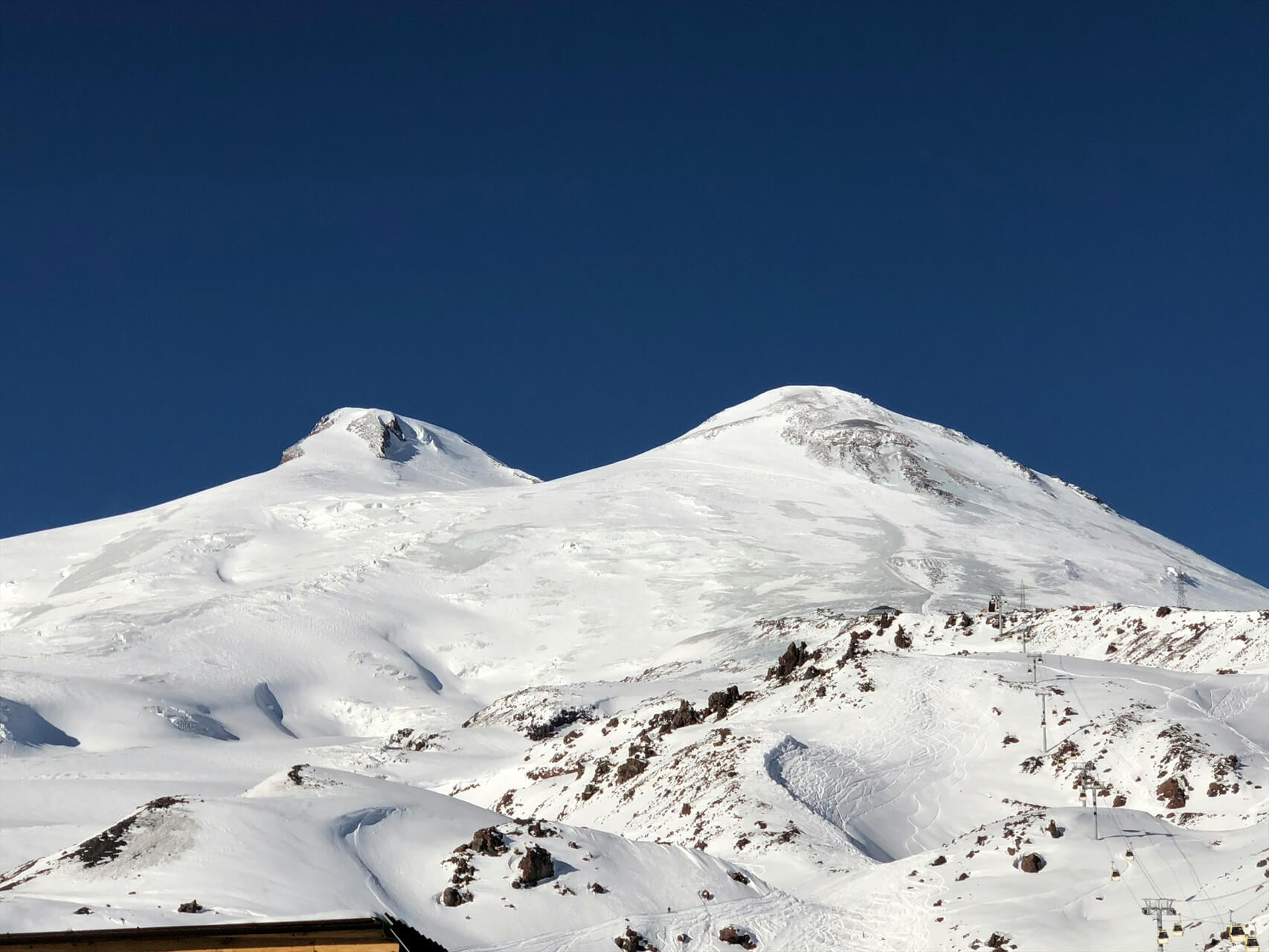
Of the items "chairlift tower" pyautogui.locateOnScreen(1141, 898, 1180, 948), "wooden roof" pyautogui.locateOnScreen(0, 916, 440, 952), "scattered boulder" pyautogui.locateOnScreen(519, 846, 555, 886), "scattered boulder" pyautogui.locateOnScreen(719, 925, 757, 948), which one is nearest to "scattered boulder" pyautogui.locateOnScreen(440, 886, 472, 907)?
"scattered boulder" pyautogui.locateOnScreen(519, 846, 555, 886)

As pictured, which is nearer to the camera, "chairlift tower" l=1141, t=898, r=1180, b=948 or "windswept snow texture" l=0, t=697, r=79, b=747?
"chairlift tower" l=1141, t=898, r=1180, b=948

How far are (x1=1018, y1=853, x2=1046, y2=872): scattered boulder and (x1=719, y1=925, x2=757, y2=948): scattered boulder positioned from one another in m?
7.55

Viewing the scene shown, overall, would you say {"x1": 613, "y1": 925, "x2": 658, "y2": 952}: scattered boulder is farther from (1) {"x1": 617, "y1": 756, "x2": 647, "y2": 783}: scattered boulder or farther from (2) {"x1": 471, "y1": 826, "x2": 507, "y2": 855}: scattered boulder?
(1) {"x1": 617, "y1": 756, "x2": 647, "y2": 783}: scattered boulder

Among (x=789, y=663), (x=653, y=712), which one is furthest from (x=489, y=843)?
(x=789, y=663)

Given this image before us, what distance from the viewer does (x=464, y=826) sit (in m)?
38.4

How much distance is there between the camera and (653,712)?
71062 mm

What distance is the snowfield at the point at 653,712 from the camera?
34.8m

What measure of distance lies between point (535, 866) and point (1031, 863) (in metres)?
12.7

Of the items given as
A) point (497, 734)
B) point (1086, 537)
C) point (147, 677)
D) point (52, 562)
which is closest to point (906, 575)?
point (1086, 537)

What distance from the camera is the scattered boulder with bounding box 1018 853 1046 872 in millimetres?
37250

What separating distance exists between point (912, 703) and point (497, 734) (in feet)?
104

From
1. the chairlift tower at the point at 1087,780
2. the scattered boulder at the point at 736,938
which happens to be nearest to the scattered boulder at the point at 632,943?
the scattered boulder at the point at 736,938

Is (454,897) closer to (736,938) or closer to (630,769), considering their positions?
(736,938)

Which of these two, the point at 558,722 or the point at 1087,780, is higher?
the point at 558,722
